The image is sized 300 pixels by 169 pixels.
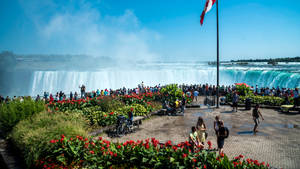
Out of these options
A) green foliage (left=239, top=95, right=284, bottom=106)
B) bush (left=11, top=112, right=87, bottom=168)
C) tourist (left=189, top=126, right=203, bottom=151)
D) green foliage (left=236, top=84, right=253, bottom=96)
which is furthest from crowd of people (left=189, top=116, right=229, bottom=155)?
green foliage (left=236, top=84, right=253, bottom=96)

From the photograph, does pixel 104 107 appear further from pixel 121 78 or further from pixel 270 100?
pixel 121 78

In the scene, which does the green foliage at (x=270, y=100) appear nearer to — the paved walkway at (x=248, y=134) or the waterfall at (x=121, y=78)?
the paved walkway at (x=248, y=134)

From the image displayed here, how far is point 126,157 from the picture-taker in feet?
17.9

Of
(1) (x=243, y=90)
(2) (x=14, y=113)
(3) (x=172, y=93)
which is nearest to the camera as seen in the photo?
(2) (x=14, y=113)

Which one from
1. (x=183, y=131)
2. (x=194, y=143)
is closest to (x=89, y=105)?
(x=183, y=131)

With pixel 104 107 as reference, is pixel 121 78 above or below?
above

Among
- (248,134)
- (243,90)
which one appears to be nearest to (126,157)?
(248,134)

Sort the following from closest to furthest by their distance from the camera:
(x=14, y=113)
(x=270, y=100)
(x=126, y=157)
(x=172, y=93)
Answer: (x=126, y=157) < (x=14, y=113) < (x=172, y=93) < (x=270, y=100)

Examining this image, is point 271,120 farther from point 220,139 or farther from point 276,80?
point 276,80

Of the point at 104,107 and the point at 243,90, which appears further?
the point at 243,90

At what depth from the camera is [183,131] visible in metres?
10.2

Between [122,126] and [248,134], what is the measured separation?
20.6 feet

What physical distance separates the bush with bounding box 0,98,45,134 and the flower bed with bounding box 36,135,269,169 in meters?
4.26

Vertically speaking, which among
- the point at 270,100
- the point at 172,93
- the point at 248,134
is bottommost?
the point at 248,134
